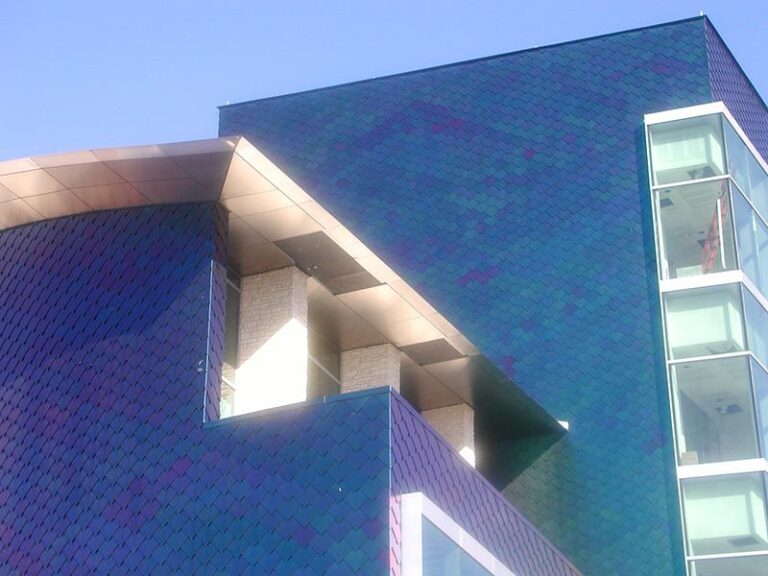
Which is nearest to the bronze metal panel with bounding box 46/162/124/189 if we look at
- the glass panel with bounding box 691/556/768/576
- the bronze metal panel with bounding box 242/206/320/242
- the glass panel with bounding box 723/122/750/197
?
the bronze metal panel with bounding box 242/206/320/242

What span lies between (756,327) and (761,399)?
1512 millimetres

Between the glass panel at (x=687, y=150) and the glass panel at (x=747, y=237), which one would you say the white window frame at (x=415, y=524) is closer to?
A: the glass panel at (x=747, y=237)

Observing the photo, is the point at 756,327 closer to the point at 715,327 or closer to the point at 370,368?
the point at 715,327

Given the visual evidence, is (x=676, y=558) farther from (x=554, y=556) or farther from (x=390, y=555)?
(x=390, y=555)

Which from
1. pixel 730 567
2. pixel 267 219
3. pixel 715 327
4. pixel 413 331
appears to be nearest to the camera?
pixel 267 219

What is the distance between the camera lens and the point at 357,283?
23109 mm

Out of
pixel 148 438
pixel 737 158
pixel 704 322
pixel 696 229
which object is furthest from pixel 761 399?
pixel 148 438

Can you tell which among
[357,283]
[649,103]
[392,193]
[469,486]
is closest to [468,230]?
[392,193]

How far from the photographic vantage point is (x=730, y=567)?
2511cm

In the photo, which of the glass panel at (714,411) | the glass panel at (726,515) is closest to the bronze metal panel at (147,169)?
the glass panel at (714,411)

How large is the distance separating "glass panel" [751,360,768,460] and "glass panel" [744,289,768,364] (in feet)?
Result: 1.01

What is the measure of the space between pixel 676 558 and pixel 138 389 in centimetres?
1043

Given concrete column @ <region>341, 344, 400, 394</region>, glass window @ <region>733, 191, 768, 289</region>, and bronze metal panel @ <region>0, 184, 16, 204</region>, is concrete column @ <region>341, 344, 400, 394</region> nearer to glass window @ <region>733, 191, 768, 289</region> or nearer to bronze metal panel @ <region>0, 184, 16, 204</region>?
bronze metal panel @ <region>0, 184, 16, 204</region>

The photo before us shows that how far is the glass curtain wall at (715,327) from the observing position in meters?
25.2
